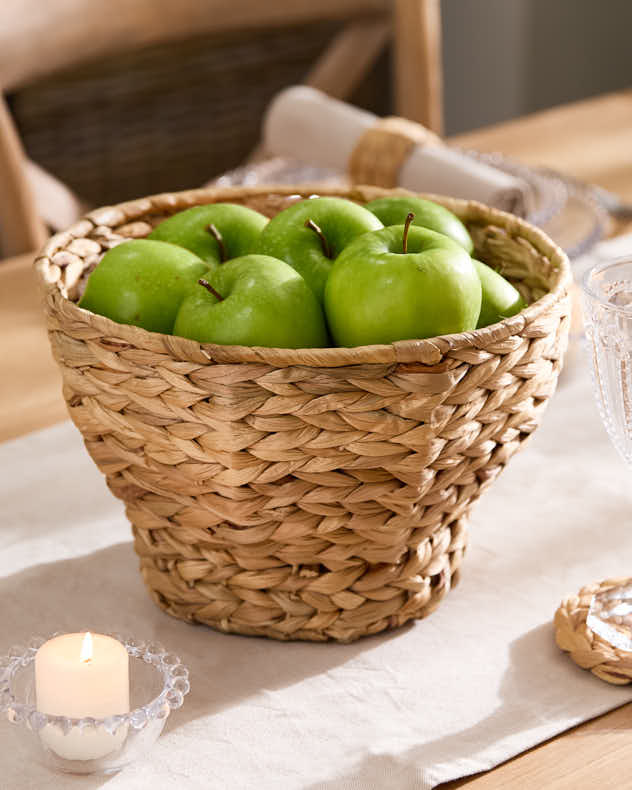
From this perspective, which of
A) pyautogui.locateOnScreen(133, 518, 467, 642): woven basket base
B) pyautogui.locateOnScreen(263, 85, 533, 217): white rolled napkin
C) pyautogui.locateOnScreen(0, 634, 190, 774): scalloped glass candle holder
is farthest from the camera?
pyautogui.locateOnScreen(263, 85, 533, 217): white rolled napkin

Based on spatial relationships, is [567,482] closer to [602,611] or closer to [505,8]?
[602,611]

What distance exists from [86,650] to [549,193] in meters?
0.66

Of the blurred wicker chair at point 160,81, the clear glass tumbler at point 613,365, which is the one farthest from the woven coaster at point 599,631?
the blurred wicker chair at point 160,81

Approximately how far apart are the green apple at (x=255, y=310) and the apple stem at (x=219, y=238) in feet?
0.31

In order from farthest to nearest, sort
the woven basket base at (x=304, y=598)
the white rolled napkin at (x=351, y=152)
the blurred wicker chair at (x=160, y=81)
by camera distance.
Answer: the blurred wicker chair at (x=160, y=81), the white rolled napkin at (x=351, y=152), the woven basket base at (x=304, y=598)

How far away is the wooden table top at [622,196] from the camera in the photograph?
1.77ft

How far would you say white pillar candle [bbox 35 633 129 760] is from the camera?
1.73 ft

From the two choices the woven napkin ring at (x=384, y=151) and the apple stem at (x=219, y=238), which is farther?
the woven napkin ring at (x=384, y=151)

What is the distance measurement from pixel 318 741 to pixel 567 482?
323 mm

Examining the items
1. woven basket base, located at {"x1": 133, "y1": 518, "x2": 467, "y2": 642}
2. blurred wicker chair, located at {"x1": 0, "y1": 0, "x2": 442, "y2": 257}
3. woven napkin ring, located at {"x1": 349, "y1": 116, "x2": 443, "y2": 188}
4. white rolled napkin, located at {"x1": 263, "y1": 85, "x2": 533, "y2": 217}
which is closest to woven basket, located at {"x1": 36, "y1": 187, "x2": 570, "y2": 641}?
woven basket base, located at {"x1": 133, "y1": 518, "x2": 467, "y2": 642}

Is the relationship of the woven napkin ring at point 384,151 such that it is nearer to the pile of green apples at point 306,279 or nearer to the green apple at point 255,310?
the pile of green apples at point 306,279

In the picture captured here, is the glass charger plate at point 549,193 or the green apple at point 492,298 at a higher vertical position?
the green apple at point 492,298

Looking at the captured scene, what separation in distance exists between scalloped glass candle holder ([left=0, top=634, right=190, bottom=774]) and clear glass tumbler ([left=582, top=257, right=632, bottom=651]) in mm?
243

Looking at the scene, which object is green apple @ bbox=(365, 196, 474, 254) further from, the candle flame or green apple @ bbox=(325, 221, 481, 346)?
the candle flame
